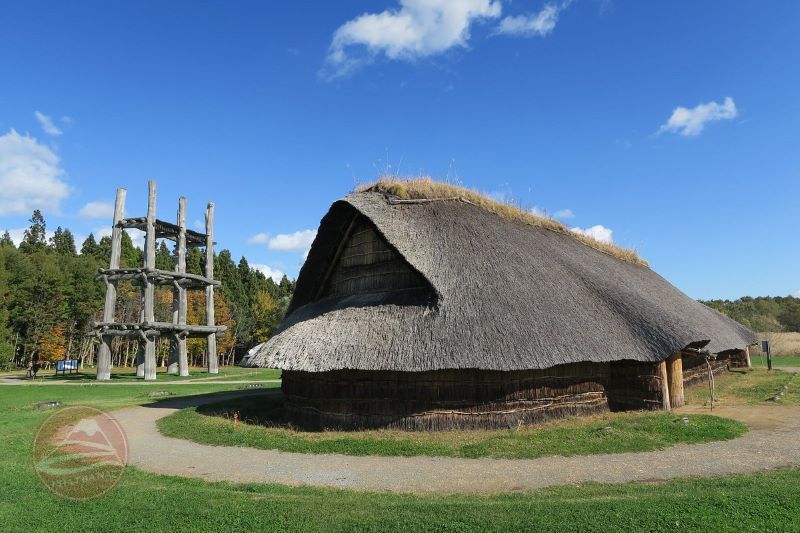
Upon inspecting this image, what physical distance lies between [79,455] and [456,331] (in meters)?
9.22

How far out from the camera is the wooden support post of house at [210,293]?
4100 centimetres

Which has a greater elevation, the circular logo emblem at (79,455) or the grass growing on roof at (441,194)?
the grass growing on roof at (441,194)

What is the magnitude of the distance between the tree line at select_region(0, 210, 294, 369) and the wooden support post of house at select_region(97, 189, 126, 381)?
16256 mm

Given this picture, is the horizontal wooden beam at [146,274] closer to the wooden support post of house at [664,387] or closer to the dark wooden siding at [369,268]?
the dark wooden siding at [369,268]

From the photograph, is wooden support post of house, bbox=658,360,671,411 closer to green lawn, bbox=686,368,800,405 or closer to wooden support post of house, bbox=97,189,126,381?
green lawn, bbox=686,368,800,405

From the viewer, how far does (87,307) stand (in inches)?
2240

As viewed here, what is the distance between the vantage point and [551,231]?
22344 mm

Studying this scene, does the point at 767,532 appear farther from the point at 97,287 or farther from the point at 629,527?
the point at 97,287

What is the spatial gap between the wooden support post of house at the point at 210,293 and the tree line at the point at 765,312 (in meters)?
61.4

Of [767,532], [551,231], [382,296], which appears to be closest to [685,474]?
[767,532]

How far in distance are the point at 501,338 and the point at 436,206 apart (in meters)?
6.75

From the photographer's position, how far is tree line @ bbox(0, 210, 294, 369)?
53.6 meters

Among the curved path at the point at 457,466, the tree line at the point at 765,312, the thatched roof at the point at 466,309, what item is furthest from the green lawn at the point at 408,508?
the tree line at the point at 765,312

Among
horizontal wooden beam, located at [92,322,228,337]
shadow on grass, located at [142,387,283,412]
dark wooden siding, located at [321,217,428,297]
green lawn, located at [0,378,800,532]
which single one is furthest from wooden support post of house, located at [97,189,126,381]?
green lawn, located at [0,378,800,532]
